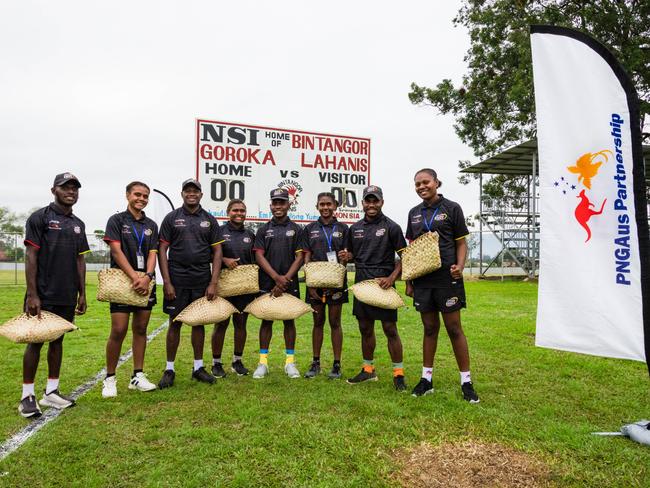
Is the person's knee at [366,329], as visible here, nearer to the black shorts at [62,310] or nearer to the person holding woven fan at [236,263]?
the person holding woven fan at [236,263]

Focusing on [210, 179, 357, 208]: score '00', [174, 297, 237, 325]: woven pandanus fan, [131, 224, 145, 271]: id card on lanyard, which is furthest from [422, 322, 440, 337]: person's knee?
[210, 179, 357, 208]: score '00'

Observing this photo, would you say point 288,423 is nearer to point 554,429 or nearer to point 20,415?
point 554,429

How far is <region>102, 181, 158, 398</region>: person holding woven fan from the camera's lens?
15.9ft

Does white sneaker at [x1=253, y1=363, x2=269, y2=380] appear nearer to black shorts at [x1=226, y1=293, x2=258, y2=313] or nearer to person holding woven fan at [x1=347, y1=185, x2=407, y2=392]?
black shorts at [x1=226, y1=293, x2=258, y2=313]

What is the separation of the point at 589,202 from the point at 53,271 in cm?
460

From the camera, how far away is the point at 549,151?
12.9 ft

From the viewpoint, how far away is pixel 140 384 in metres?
4.97

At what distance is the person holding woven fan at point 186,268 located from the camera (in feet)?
17.1

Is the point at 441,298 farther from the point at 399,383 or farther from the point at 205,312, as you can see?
the point at 205,312

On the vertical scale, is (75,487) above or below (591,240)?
below

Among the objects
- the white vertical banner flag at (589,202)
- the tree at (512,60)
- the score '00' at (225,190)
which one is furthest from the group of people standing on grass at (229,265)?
the tree at (512,60)

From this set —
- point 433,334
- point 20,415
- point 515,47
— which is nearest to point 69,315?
point 20,415

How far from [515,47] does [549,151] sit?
61.1 feet

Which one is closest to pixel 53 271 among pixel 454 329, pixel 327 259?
pixel 327 259
